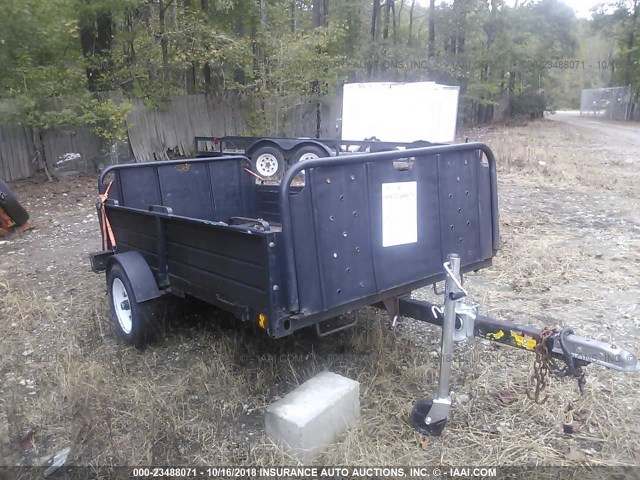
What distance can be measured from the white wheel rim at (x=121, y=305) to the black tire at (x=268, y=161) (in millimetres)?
7474

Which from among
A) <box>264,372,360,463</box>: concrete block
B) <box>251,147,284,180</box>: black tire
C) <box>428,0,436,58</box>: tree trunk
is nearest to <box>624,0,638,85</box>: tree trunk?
<box>428,0,436,58</box>: tree trunk

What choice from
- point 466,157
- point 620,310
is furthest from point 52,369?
point 620,310

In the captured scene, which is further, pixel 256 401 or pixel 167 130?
pixel 167 130

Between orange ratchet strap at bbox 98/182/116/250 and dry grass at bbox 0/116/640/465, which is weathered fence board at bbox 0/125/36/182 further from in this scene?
orange ratchet strap at bbox 98/182/116/250

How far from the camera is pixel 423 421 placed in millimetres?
3109

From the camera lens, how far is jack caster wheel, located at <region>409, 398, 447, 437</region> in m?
3.07

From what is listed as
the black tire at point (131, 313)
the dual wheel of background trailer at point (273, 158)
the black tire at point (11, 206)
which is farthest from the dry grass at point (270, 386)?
the dual wheel of background trailer at point (273, 158)

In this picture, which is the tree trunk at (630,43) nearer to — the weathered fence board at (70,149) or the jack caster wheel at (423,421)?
the weathered fence board at (70,149)

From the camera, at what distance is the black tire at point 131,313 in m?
4.02

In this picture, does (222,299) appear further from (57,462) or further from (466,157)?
(466,157)

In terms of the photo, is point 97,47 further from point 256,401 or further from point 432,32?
point 432,32

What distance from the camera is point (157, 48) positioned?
1426 centimetres

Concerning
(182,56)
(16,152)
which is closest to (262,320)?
(16,152)

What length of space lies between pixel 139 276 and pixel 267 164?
26.6 ft
